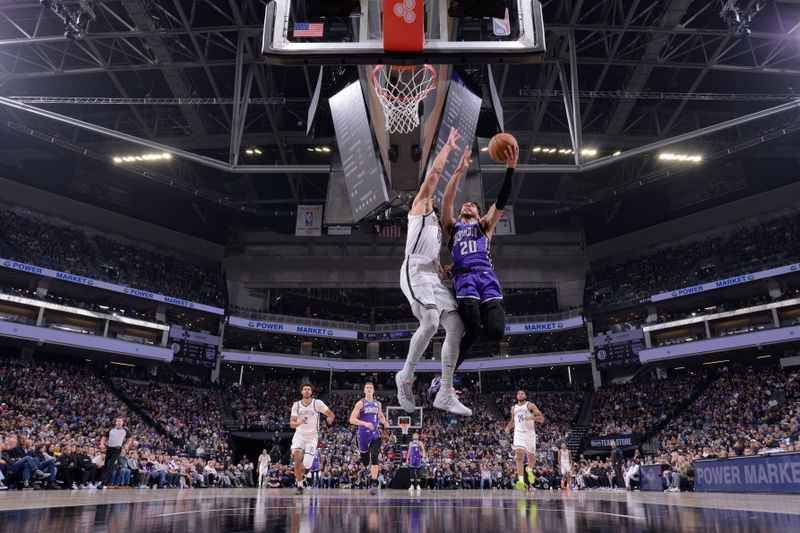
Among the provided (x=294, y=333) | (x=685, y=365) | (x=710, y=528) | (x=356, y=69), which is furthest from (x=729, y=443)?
(x=294, y=333)

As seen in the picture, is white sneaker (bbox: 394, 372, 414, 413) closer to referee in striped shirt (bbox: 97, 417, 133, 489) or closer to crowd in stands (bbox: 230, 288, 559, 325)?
referee in striped shirt (bbox: 97, 417, 133, 489)

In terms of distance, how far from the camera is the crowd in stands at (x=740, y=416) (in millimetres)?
20453

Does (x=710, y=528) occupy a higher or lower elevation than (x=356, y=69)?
lower

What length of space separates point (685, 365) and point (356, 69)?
29981 mm

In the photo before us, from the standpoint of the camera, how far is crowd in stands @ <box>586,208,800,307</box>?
1182 inches

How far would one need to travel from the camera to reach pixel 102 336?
3028 cm

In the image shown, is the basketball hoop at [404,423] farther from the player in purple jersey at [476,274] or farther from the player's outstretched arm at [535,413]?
the player in purple jersey at [476,274]

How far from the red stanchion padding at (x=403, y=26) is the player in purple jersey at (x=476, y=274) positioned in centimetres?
125

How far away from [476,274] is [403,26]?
2.45 m

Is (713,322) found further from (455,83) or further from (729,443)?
(455,83)

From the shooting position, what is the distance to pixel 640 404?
29.7 metres

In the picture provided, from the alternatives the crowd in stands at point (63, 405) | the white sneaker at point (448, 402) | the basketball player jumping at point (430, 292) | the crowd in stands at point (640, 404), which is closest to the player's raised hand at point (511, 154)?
the basketball player jumping at point (430, 292)

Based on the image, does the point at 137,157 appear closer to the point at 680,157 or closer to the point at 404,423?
the point at 404,423

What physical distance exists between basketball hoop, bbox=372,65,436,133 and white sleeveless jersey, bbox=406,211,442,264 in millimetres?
6797
